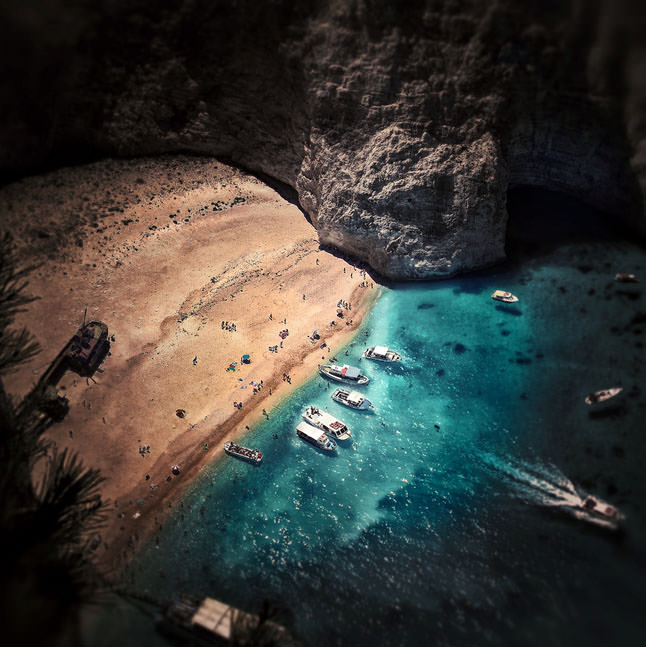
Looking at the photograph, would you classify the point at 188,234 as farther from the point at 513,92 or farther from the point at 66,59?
the point at 513,92

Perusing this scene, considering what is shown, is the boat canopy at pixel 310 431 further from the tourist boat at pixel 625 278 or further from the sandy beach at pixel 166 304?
the tourist boat at pixel 625 278

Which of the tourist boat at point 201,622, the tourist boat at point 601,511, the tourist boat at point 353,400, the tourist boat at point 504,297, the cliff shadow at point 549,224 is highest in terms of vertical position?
the cliff shadow at point 549,224

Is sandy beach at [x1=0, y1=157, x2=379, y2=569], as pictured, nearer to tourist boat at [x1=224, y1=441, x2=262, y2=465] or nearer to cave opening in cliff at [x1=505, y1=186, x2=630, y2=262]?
tourist boat at [x1=224, y1=441, x2=262, y2=465]

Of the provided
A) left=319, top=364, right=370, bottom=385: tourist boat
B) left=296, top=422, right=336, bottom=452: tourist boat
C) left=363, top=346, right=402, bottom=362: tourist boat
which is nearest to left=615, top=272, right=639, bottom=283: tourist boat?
left=363, top=346, right=402, bottom=362: tourist boat

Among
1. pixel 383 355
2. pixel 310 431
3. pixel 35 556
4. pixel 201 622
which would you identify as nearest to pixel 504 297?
pixel 383 355

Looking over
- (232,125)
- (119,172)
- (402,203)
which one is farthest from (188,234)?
(402,203)

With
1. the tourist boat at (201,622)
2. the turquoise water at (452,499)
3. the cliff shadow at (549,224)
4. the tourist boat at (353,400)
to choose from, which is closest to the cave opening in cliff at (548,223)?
the cliff shadow at (549,224)

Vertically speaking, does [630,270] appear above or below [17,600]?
below

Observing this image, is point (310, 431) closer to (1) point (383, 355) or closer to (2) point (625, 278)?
(1) point (383, 355)
